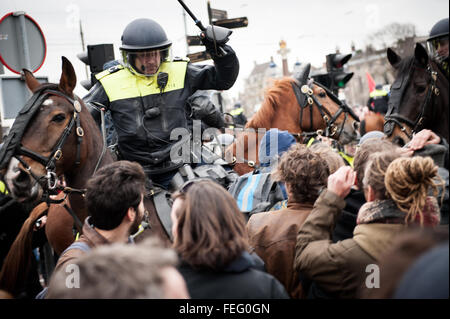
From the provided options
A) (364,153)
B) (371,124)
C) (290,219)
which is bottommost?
(371,124)

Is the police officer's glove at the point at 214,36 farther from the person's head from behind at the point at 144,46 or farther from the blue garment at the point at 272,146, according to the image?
the blue garment at the point at 272,146

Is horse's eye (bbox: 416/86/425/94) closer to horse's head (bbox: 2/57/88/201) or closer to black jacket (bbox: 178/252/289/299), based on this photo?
black jacket (bbox: 178/252/289/299)

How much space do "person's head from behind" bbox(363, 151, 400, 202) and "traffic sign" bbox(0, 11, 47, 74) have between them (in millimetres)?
4177

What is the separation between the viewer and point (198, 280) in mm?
2197

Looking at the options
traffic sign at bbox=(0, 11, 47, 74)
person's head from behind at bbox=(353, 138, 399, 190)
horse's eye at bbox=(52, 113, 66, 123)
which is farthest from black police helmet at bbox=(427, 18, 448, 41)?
traffic sign at bbox=(0, 11, 47, 74)

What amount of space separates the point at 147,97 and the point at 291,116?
2.60 metres

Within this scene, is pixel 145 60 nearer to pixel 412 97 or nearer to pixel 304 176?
pixel 304 176

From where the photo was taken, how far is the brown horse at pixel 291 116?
6285mm

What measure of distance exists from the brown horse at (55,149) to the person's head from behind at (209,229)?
1555mm

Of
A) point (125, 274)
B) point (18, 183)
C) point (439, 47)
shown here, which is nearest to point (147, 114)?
point (18, 183)

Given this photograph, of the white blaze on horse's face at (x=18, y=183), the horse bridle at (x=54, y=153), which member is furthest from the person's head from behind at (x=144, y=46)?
the white blaze on horse's face at (x=18, y=183)

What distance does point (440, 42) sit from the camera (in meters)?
4.24
